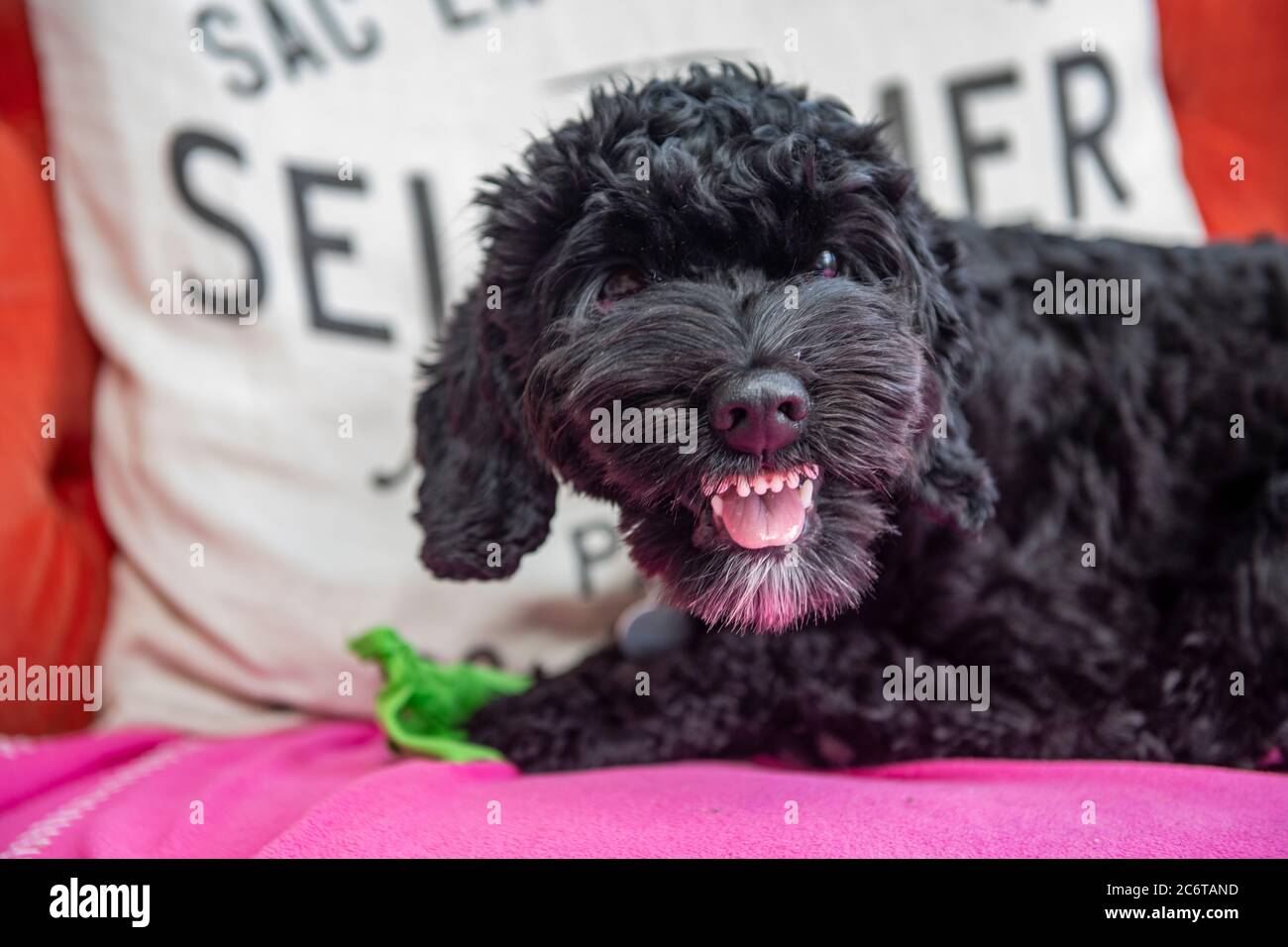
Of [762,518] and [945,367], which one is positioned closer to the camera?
[762,518]

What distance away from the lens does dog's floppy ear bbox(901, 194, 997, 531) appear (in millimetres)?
1876

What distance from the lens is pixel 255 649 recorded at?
8.66 ft

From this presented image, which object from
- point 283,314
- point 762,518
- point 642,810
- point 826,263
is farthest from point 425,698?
point 826,263

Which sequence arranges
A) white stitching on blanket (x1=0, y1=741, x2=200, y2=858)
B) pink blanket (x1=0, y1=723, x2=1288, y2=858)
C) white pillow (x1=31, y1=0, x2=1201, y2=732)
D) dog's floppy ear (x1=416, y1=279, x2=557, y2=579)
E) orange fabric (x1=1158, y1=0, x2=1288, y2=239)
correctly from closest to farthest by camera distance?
1. pink blanket (x1=0, y1=723, x2=1288, y2=858)
2. white stitching on blanket (x1=0, y1=741, x2=200, y2=858)
3. dog's floppy ear (x1=416, y1=279, x2=557, y2=579)
4. white pillow (x1=31, y1=0, x2=1201, y2=732)
5. orange fabric (x1=1158, y1=0, x2=1288, y2=239)

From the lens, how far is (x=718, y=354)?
1.62 m

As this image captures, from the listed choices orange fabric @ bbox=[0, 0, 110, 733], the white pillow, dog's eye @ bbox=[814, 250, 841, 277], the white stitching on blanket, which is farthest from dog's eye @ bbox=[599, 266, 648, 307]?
orange fabric @ bbox=[0, 0, 110, 733]

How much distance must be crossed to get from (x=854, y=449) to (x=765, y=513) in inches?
7.1

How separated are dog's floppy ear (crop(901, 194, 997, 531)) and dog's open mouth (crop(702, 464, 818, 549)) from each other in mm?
282

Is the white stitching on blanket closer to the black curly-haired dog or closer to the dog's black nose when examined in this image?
the black curly-haired dog

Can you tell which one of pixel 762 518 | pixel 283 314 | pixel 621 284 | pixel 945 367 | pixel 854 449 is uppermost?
pixel 283 314

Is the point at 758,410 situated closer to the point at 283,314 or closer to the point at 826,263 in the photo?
the point at 826,263

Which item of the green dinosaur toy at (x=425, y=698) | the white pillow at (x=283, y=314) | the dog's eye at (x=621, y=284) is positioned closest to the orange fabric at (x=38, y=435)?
the white pillow at (x=283, y=314)

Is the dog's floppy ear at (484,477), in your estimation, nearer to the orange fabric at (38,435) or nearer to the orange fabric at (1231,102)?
the orange fabric at (38,435)
